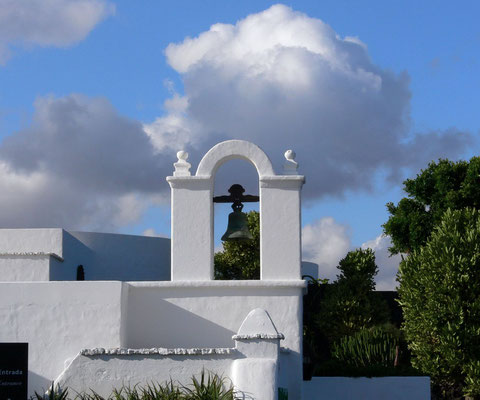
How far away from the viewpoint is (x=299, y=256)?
14.6 meters

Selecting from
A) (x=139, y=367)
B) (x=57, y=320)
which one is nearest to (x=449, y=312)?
(x=139, y=367)

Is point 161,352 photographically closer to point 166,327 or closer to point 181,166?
point 166,327

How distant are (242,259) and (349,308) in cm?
1304

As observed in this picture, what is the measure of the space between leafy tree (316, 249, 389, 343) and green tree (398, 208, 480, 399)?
127cm

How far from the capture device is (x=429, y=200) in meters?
31.3

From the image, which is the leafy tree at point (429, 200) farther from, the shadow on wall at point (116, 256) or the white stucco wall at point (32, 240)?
the white stucco wall at point (32, 240)

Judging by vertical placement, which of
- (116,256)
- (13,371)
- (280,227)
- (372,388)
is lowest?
(372,388)

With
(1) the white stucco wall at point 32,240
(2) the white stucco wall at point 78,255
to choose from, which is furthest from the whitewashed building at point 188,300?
(1) the white stucco wall at point 32,240

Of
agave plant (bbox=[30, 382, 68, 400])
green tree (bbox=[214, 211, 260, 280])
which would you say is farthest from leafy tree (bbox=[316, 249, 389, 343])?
Result: green tree (bbox=[214, 211, 260, 280])

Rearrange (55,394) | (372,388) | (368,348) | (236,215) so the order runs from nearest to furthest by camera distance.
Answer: (55,394) → (236,215) → (372,388) → (368,348)

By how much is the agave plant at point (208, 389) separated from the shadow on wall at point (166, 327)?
1.40 meters

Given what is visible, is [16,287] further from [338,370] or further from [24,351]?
[338,370]

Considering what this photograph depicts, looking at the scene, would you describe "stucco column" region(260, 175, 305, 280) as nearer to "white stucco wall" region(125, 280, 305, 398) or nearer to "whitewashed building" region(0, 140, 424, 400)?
"whitewashed building" region(0, 140, 424, 400)

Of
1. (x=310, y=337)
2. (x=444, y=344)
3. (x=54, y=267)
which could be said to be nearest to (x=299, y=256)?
(x=444, y=344)
